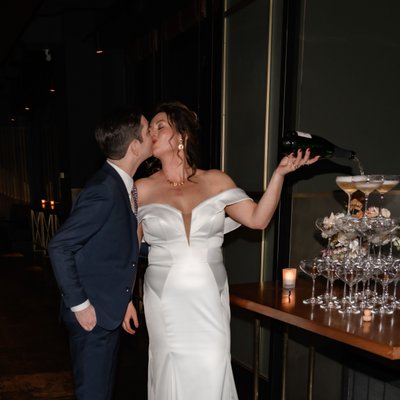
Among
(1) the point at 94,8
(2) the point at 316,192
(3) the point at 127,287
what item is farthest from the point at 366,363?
(1) the point at 94,8

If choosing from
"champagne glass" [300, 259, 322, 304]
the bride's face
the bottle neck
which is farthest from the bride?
the bottle neck

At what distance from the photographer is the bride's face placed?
2.41 m

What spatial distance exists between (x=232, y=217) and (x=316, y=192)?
→ 1.00m

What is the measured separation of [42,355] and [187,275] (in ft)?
8.05

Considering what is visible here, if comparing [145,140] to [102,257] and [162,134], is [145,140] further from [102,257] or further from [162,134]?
[102,257]

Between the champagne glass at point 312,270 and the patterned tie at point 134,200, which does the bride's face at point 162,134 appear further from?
the champagne glass at point 312,270

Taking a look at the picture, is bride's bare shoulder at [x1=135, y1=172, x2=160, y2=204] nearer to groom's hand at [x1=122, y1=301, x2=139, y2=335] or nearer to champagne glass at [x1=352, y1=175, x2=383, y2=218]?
groom's hand at [x1=122, y1=301, x2=139, y2=335]

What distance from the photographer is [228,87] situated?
3857 millimetres

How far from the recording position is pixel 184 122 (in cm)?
243

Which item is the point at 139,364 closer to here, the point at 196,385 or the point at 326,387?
the point at 326,387

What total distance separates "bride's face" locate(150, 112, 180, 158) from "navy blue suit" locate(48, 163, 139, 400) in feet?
0.92

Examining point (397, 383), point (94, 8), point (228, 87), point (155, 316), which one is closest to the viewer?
point (155, 316)

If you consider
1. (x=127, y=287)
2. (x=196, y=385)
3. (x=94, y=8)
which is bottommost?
(x=196, y=385)

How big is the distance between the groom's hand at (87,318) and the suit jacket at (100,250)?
0.04 meters
